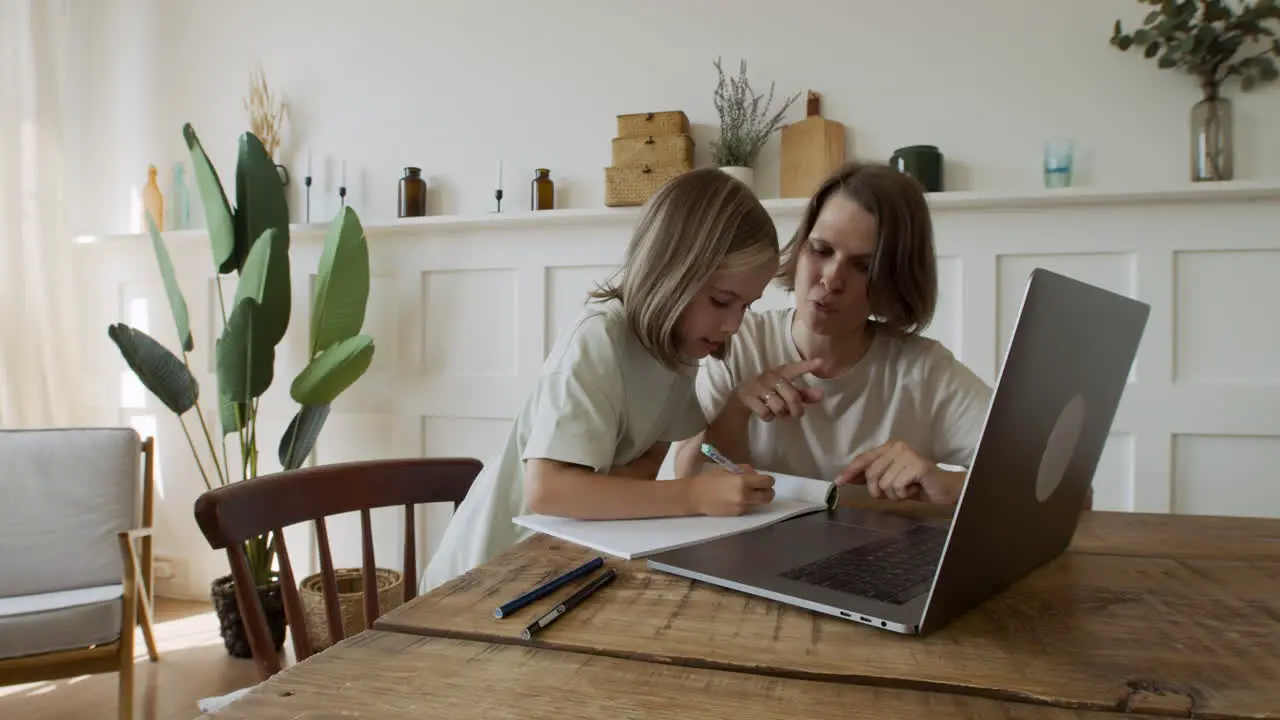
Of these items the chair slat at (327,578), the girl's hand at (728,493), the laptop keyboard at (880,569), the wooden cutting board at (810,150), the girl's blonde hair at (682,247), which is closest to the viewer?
the laptop keyboard at (880,569)

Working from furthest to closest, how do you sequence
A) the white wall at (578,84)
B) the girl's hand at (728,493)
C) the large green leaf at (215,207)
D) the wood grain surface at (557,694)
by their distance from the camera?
1. the large green leaf at (215,207)
2. the white wall at (578,84)
3. the girl's hand at (728,493)
4. the wood grain surface at (557,694)

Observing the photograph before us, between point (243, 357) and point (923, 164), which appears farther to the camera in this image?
point (243, 357)

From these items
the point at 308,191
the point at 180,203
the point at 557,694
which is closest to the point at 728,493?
the point at 557,694

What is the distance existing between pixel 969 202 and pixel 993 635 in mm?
1849

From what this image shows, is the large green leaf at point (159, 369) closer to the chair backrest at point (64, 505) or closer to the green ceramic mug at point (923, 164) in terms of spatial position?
the chair backrest at point (64, 505)

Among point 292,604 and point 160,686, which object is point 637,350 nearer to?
point 292,604

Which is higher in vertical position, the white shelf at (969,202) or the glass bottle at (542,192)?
the glass bottle at (542,192)

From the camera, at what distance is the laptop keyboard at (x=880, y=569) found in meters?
0.72

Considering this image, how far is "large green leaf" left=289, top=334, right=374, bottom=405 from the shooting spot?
2.49 meters

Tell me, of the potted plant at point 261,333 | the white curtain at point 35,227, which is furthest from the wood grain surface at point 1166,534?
the white curtain at point 35,227

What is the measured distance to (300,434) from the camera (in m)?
2.58

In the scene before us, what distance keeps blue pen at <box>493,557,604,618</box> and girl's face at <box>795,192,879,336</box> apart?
0.75 m

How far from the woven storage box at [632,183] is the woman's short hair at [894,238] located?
40.0 inches

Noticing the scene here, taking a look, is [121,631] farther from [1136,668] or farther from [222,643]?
[1136,668]
